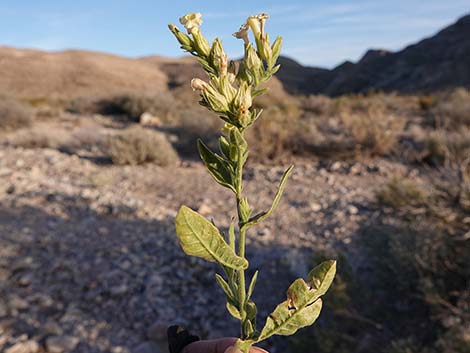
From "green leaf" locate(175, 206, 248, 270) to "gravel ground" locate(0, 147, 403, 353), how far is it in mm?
2684

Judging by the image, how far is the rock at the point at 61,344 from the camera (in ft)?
9.89

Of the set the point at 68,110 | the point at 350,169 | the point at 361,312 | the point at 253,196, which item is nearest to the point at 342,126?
the point at 350,169

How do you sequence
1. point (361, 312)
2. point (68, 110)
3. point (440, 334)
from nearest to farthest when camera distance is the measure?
point (440, 334) < point (361, 312) < point (68, 110)

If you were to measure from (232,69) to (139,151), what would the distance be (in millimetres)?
6852

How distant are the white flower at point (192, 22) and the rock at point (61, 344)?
2873 millimetres

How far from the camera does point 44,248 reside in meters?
4.13

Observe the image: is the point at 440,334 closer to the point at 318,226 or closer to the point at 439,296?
the point at 439,296

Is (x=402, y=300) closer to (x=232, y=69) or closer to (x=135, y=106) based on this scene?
(x=232, y=69)

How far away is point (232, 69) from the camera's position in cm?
84

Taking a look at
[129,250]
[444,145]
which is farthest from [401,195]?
[129,250]

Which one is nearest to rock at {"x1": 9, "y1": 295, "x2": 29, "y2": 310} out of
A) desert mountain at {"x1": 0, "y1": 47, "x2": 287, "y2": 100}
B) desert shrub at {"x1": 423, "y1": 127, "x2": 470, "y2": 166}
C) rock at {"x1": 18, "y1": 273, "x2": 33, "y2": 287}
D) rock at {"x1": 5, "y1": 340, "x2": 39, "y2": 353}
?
rock at {"x1": 18, "y1": 273, "x2": 33, "y2": 287}

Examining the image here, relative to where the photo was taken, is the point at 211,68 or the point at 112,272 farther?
the point at 112,272

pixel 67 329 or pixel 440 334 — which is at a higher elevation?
pixel 440 334

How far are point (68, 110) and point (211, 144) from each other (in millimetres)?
10307
